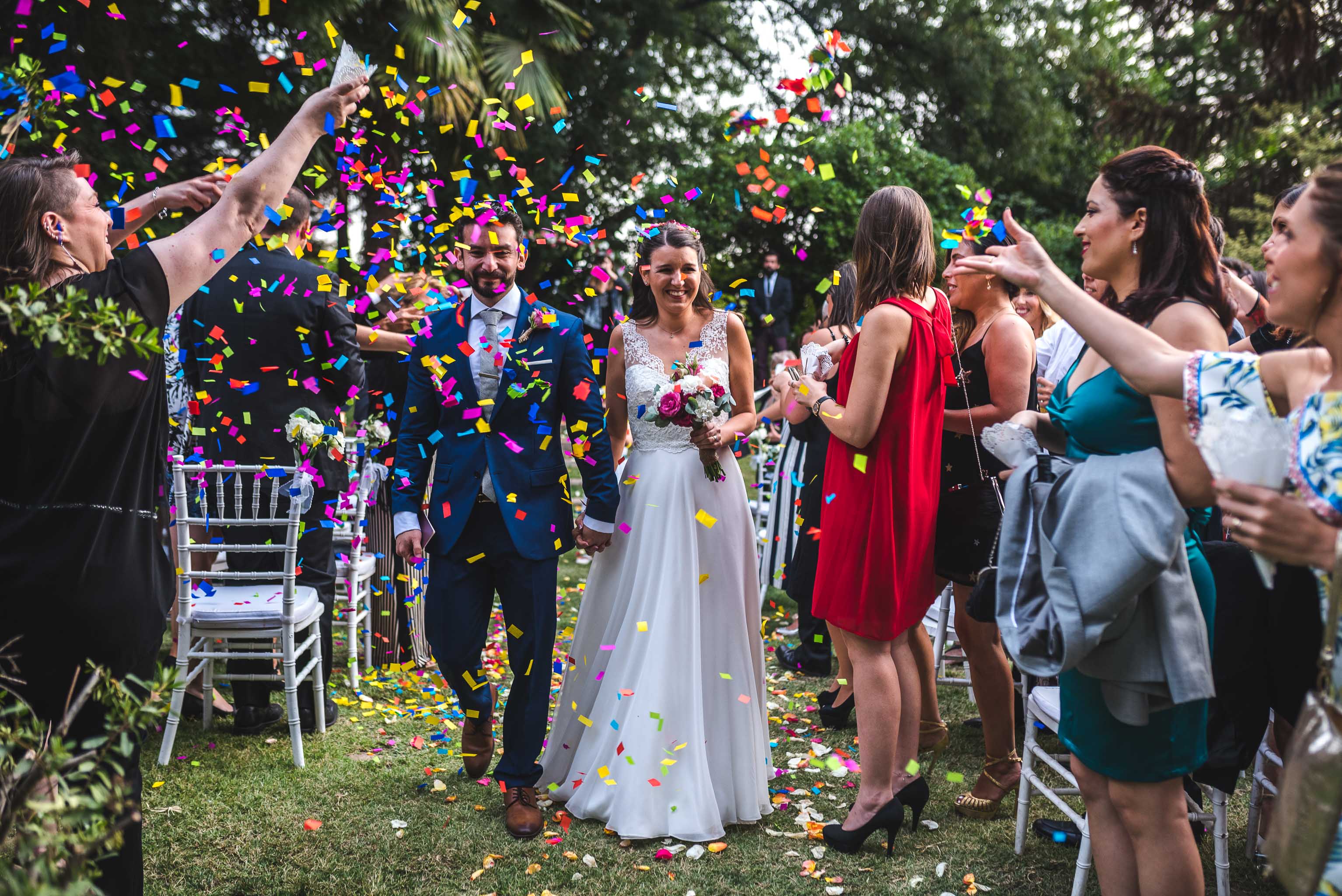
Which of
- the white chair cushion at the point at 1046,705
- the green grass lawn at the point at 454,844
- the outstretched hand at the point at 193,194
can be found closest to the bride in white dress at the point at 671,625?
the green grass lawn at the point at 454,844

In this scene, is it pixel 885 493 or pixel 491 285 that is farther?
pixel 491 285

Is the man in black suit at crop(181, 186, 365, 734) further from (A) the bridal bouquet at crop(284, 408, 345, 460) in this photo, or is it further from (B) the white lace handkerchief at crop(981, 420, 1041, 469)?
(B) the white lace handkerchief at crop(981, 420, 1041, 469)

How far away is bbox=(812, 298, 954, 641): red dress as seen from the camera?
9.86 ft

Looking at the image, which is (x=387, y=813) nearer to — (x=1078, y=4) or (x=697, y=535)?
(x=697, y=535)

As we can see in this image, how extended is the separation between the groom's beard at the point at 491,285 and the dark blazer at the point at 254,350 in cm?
120

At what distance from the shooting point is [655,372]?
3.64 meters

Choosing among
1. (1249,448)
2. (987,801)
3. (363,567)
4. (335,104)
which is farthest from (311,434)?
(1249,448)

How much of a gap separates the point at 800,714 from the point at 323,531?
241 centimetres

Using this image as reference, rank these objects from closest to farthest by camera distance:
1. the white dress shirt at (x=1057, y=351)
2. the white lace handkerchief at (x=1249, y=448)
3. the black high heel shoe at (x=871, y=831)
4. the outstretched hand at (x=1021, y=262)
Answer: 1. the white lace handkerchief at (x=1249, y=448)
2. the outstretched hand at (x=1021, y=262)
3. the black high heel shoe at (x=871, y=831)
4. the white dress shirt at (x=1057, y=351)

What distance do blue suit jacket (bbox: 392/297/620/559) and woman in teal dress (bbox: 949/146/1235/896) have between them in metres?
1.69

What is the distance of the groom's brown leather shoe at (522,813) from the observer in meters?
3.15

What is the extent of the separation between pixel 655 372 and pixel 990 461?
132cm

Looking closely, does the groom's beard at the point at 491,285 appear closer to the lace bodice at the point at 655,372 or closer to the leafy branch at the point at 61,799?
the lace bodice at the point at 655,372

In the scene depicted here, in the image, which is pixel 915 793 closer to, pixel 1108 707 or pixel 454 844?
pixel 1108 707
